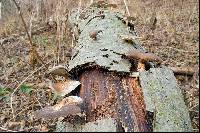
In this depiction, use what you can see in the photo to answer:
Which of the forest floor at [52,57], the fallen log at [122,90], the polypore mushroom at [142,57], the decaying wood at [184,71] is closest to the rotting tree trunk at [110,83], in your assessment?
the fallen log at [122,90]

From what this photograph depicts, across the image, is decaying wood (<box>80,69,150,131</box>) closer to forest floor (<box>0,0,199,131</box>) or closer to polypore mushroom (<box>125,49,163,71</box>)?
polypore mushroom (<box>125,49,163,71</box>)

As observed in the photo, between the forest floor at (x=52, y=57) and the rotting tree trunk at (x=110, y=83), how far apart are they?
42 centimetres

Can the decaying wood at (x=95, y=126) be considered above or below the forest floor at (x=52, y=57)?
below

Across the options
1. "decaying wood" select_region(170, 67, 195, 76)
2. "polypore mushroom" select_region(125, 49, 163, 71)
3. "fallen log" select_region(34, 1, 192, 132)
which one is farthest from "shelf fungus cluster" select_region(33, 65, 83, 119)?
"decaying wood" select_region(170, 67, 195, 76)

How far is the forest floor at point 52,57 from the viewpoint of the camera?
3.51 meters

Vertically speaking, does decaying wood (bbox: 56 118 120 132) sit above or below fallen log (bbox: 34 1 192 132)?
below

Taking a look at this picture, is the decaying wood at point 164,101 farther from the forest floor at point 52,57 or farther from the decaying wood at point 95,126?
the decaying wood at point 95,126

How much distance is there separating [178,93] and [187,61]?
1968mm

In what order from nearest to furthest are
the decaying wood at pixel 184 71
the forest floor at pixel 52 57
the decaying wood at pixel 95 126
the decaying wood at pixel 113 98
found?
the decaying wood at pixel 95 126
the decaying wood at pixel 113 98
the forest floor at pixel 52 57
the decaying wood at pixel 184 71

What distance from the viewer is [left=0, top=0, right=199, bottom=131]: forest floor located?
3.51 meters

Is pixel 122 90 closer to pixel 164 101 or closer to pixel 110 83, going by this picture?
pixel 110 83

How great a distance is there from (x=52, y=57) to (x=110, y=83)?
8.19ft

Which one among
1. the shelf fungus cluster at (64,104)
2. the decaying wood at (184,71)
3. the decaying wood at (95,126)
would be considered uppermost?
the decaying wood at (184,71)

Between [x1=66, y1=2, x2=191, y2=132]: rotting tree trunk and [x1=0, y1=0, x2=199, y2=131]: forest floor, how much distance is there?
42cm
